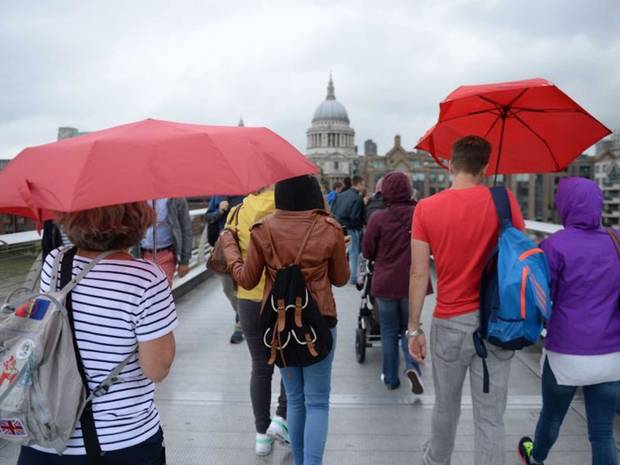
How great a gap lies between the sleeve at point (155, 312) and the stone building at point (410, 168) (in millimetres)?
61007

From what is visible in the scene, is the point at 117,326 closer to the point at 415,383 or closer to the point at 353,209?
the point at 415,383

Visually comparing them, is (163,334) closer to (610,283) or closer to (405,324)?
(610,283)

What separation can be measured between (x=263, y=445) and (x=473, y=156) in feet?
7.63

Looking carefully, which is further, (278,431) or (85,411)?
(278,431)

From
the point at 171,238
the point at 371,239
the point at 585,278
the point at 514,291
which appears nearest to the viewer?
the point at 514,291

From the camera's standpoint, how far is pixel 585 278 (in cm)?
281

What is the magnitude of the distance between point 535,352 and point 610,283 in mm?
3239

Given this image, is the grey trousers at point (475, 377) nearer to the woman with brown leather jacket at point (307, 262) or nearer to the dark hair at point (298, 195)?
the woman with brown leather jacket at point (307, 262)

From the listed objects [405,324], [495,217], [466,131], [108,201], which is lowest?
[405,324]

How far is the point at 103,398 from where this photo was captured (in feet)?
6.66

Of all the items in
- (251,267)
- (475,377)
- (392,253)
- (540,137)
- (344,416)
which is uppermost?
(540,137)

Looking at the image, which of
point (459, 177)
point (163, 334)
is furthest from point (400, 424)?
point (163, 334)

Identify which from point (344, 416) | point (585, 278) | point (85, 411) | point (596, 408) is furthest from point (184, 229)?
point (596, 408)

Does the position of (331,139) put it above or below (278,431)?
above
